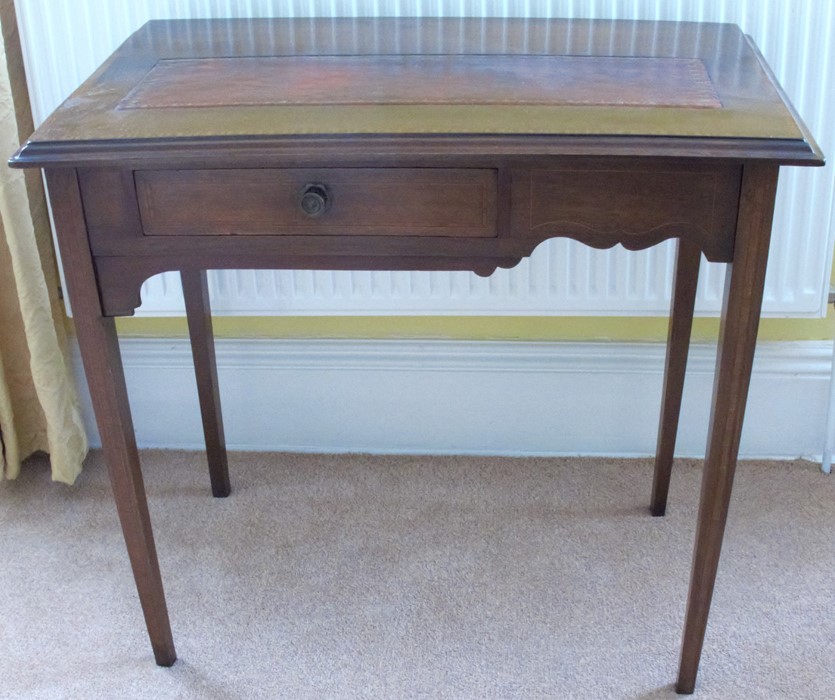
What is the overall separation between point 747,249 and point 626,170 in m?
0.15

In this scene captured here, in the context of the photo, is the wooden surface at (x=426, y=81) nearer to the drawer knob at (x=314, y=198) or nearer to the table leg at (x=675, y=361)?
the drawer knob at (x=314, y=198)

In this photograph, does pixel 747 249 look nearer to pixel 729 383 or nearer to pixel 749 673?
pixel 729 383

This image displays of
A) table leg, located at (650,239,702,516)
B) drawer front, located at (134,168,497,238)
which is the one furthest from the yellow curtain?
table leg, located at (650,239,702,516)

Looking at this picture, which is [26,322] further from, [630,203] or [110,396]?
[630,203]

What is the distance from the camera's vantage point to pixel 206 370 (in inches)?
63.9

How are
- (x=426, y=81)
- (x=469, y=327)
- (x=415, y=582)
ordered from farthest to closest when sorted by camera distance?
(x=469, y=327) → (x=415, y=582) → (x=426, y=81)

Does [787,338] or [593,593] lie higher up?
[787,338]

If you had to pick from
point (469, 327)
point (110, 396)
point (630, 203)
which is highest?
point (630, 203)

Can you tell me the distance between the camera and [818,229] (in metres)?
1.59

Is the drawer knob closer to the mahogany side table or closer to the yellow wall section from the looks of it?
the mahogany side table

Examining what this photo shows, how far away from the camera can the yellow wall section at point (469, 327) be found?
1.75 m

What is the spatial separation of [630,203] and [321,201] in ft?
1.07

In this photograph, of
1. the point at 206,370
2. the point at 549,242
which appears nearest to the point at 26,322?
the point at 206,370

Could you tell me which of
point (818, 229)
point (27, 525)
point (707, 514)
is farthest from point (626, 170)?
point (27, 525)
